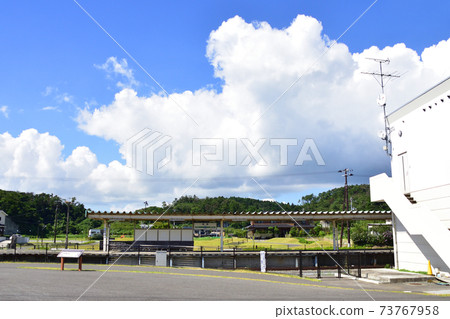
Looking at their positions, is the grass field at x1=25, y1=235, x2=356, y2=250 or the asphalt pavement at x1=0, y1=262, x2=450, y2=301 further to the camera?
the grass field at x1=25, y1=235, x2=356, y2=250

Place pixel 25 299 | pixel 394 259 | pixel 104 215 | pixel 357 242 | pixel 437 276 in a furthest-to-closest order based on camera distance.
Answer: pixel 357 242, pixel 104 215, pixel 394 259, pixel 437 276, pixel 25 299

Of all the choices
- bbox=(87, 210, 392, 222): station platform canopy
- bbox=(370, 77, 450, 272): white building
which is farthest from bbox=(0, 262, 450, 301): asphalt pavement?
bbox=(87, 210, 392, 222): station platform canopy

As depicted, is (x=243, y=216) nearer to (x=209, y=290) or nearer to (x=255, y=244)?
(x=209, y=290)

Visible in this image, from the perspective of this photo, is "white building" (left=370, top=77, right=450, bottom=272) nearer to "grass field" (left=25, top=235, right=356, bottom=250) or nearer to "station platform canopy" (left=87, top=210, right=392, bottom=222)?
"station platform canopy" (left=87, top=210, right=392, bottom=222)

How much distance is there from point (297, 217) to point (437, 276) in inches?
473

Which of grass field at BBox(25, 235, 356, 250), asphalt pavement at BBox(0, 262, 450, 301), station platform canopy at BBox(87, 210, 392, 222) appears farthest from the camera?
grass field at BBox(25, 235, 356, 250)

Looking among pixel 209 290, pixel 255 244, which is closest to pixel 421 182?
pixel 209 290

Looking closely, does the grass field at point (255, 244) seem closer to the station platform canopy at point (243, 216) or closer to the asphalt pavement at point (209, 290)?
the station platform canopy at point (243, 216)

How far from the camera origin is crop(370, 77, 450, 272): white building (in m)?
20.6

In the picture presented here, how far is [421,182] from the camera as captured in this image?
23141mm

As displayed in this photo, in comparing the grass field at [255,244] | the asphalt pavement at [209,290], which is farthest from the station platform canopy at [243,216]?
the asphalt pavement at [209,290]

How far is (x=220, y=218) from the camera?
106 feet
